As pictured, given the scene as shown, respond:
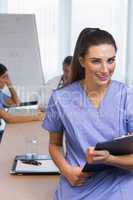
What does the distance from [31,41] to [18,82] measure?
49 cm

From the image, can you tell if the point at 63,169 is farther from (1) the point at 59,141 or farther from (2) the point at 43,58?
(2) the point at 43,58

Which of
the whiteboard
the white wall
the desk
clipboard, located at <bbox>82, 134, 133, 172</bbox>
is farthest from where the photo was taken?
the white wall

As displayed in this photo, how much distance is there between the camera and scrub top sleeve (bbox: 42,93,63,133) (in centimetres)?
133

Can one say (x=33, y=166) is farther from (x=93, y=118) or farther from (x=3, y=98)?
(x=3, y=98)

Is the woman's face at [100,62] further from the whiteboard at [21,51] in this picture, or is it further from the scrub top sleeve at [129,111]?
the whiteboard at [21,51]

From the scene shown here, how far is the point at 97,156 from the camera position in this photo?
1.14 m

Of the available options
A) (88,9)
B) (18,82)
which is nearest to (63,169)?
(18,82)

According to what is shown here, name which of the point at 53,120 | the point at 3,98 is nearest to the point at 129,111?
the point at 53,120

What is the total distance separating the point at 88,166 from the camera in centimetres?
120

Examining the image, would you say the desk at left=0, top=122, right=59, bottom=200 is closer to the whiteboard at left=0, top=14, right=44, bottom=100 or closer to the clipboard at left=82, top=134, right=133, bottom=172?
the clipboard at left=82, top=134, right=133, bottom=172

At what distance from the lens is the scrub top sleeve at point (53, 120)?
Result: 133cm

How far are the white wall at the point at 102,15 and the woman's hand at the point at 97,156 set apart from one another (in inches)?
151

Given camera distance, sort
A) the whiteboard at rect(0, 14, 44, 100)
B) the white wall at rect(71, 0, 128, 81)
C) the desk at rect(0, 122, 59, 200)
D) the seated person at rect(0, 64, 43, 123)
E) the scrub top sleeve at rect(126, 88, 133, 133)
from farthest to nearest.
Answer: the white wall at rect(71, 0, 128, 81) < the whiteboard at rect(0, 14, 44, 100) < the seated person at rect(0, 64, 43, 123) < the desk at rect(0, 122, 59, 200) < the scrub top sleeve at rect(126, 88, 133, 133)

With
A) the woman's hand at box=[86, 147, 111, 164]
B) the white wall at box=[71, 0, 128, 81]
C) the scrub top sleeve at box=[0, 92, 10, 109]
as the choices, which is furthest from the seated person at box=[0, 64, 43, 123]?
the woman's hand at box=[86, 147, 111, 164]
